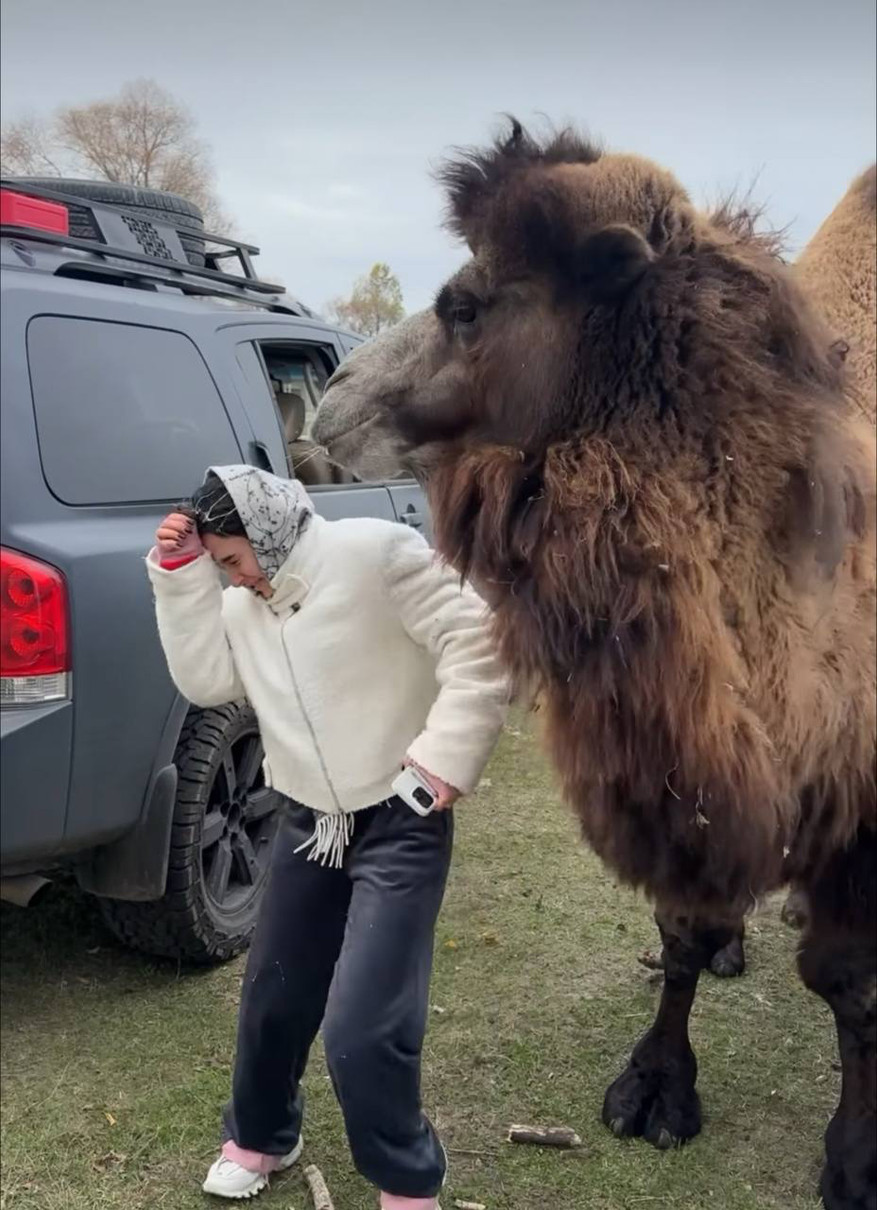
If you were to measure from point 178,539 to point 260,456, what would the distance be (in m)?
1.87

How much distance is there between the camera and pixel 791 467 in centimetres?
205

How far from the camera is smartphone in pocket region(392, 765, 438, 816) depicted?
246 centimetres

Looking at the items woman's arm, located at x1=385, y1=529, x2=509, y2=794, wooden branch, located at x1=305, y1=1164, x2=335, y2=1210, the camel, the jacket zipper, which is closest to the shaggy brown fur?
the camel

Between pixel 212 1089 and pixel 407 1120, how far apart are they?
1150 mm

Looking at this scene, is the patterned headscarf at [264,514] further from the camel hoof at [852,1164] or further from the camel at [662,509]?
the camel hoof at [852,1164]

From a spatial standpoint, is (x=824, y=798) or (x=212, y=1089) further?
(x=212, y=1089)

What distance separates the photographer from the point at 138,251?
467 centimetres

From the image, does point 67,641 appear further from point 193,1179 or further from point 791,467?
point 791,467

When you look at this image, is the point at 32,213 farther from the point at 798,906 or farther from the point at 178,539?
the point at 798,906

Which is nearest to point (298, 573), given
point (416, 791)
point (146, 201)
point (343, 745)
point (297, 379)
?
point (343, 745)

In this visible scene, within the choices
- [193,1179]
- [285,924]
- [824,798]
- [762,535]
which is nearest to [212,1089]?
[193,1179]

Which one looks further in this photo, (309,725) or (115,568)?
(115,568)

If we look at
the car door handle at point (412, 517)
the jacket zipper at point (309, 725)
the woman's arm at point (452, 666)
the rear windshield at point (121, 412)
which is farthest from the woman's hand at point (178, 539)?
the car door handle at point (412, 517)

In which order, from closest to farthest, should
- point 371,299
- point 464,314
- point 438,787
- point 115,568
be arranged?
point 464,314
point 438,787
point 115,568
point 371,299
